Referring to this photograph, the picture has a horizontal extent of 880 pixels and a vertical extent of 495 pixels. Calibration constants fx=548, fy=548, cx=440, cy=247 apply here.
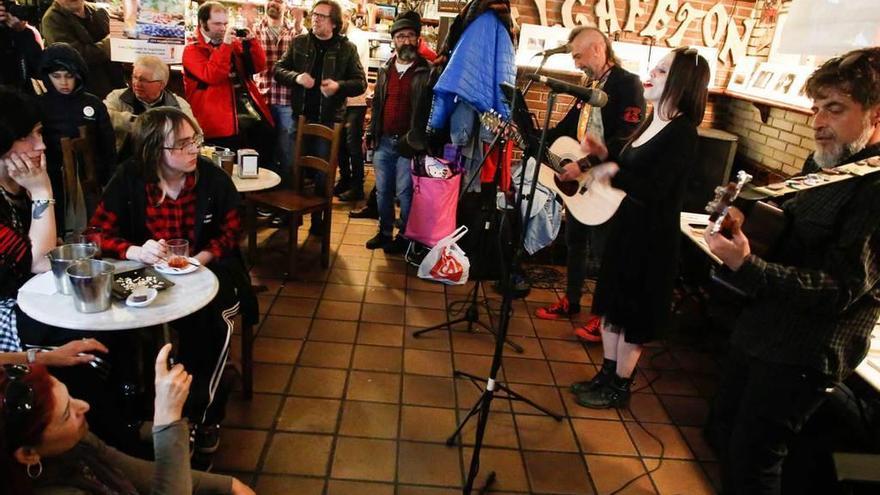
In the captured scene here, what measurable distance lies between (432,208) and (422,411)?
63.9 inches

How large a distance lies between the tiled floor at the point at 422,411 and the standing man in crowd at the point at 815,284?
0.64m

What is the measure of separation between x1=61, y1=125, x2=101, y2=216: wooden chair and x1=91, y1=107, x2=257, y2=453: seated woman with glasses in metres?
0.78

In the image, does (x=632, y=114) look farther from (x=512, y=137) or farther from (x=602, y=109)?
(x=512, y=137)

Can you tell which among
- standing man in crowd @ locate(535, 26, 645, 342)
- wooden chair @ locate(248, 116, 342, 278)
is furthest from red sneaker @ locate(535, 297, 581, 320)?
wooden chair @ locate(248, 116, 342, 278)

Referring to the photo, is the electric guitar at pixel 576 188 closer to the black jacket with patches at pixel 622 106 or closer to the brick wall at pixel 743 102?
the black jacket with patches at pixel 622 106

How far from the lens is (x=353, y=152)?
5.05 metres

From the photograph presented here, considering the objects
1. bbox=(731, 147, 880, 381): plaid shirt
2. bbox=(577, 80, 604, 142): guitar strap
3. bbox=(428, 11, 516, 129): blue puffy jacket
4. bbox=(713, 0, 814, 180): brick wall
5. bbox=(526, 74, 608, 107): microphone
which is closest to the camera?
bbox=(731, 147, 880, 381): plaid shirt

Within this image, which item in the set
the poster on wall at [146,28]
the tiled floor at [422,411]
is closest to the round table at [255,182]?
the tiled floor at [422,411]

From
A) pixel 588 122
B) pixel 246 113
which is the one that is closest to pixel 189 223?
pixel 588 122

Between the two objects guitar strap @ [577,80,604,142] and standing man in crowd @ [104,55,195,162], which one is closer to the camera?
guitar strap @ [577,80,604,142]

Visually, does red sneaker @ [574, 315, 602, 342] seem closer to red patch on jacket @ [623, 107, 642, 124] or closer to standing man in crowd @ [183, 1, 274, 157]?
red patch on jacket @ [623, 107, 642, 124]

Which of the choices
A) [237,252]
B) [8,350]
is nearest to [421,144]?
[237,252]

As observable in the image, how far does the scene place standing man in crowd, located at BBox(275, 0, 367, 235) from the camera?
3.88 meters

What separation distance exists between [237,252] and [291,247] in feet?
3.87
